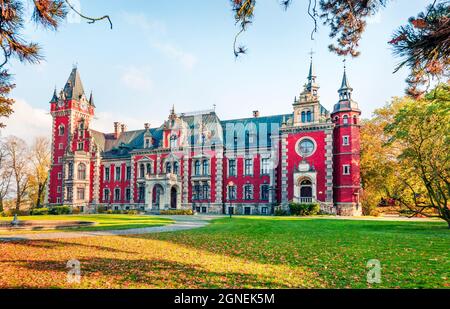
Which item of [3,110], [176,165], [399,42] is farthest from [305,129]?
[399,42]

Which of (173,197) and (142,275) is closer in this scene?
(142,275)

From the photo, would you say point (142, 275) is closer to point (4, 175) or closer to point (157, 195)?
point (157, 195)

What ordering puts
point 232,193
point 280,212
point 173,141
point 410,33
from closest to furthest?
point 410,33 < point 280,212 < point 232,193 < point 173,141

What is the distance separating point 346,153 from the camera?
33.4 m

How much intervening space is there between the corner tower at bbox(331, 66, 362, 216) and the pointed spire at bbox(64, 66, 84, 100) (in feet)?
126

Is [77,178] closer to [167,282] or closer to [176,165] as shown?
[176,165]

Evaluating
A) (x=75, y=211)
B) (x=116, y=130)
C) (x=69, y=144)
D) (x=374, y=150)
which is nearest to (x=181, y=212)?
(x=75, y=211)

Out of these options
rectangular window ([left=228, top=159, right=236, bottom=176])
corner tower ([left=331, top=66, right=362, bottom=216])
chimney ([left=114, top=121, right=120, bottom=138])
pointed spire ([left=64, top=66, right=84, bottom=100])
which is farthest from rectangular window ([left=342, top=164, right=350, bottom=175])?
pointed spire ([left=64, top=66, right=84, bottom=100])

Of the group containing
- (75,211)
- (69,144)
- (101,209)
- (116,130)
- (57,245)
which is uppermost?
(116,130)

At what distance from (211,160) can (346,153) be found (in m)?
15.9

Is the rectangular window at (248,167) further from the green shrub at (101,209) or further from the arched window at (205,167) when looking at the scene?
the green shrub at (101,209)

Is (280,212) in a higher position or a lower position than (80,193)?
lower

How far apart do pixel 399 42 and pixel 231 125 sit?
37385 mm

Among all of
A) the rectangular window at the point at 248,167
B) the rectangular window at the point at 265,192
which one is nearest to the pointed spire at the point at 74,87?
the rectangular window at the point at 248,167
